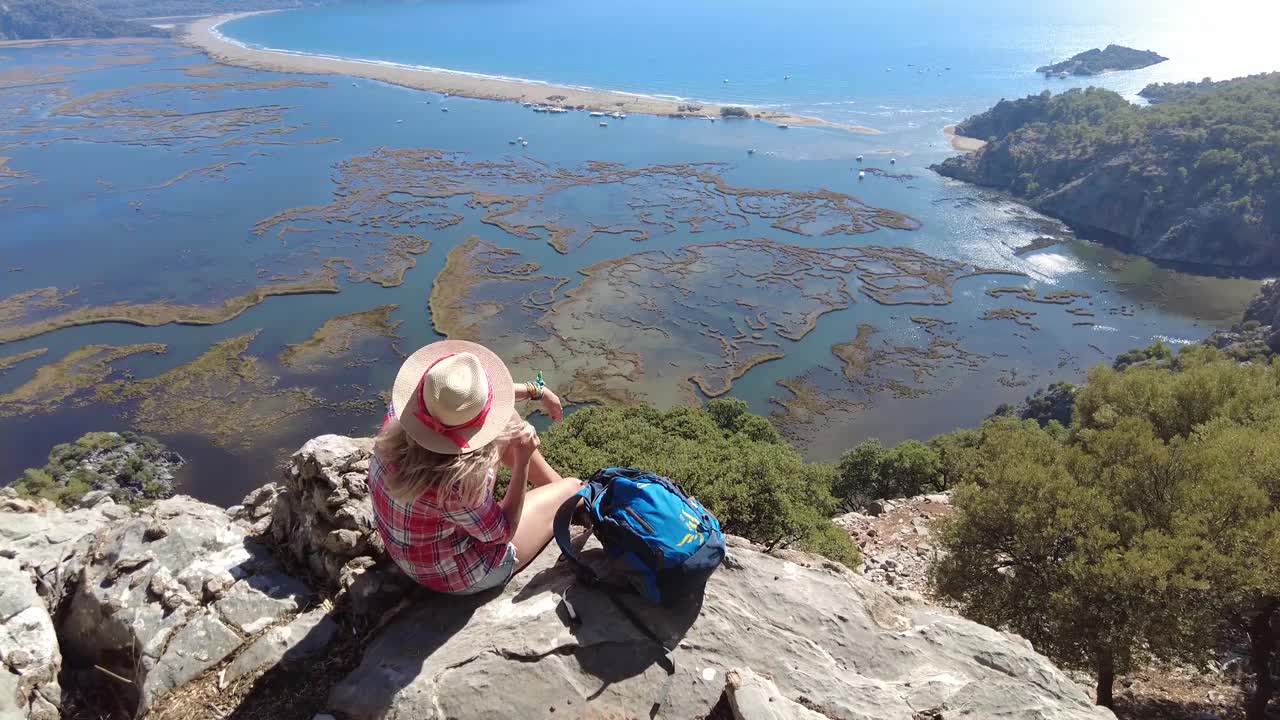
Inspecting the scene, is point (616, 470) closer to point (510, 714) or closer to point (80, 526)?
point (510, 714)

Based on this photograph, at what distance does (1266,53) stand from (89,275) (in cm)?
18262

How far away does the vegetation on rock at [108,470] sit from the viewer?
3028 cm

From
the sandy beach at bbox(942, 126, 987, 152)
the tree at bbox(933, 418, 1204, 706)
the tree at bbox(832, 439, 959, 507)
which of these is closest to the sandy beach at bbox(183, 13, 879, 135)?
the sandy beach at bbox(942, 126, 987, 152)

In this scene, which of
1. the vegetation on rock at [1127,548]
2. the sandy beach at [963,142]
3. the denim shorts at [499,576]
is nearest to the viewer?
the denim shorts at [499,576]

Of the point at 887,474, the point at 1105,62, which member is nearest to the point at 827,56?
the point at 1105,62

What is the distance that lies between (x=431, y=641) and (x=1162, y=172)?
83.8 metres

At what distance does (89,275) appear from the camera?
174 feet

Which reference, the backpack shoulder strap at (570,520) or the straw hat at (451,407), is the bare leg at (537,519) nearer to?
the backpack shoulder strap at (570,520)

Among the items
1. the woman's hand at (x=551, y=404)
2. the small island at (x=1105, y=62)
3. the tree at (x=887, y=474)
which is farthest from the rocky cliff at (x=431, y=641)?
the small island at (x=1105, y=62)

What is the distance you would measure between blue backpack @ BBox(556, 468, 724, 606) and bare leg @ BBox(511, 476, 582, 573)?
28 centimetres

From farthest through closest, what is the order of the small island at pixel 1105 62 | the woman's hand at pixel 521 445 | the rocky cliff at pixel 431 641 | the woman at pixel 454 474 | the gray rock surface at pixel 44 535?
the small island at pixel 1105 62, the gray rock surface at pixel 44 535, the woman's hand at pixel 521 445, the rocky cliff at pixel 431 641, the woman at pixel 454 474

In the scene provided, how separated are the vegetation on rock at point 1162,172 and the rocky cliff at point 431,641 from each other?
73.1 m

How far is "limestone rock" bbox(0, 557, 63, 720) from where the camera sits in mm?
6316

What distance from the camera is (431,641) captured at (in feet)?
18.7
